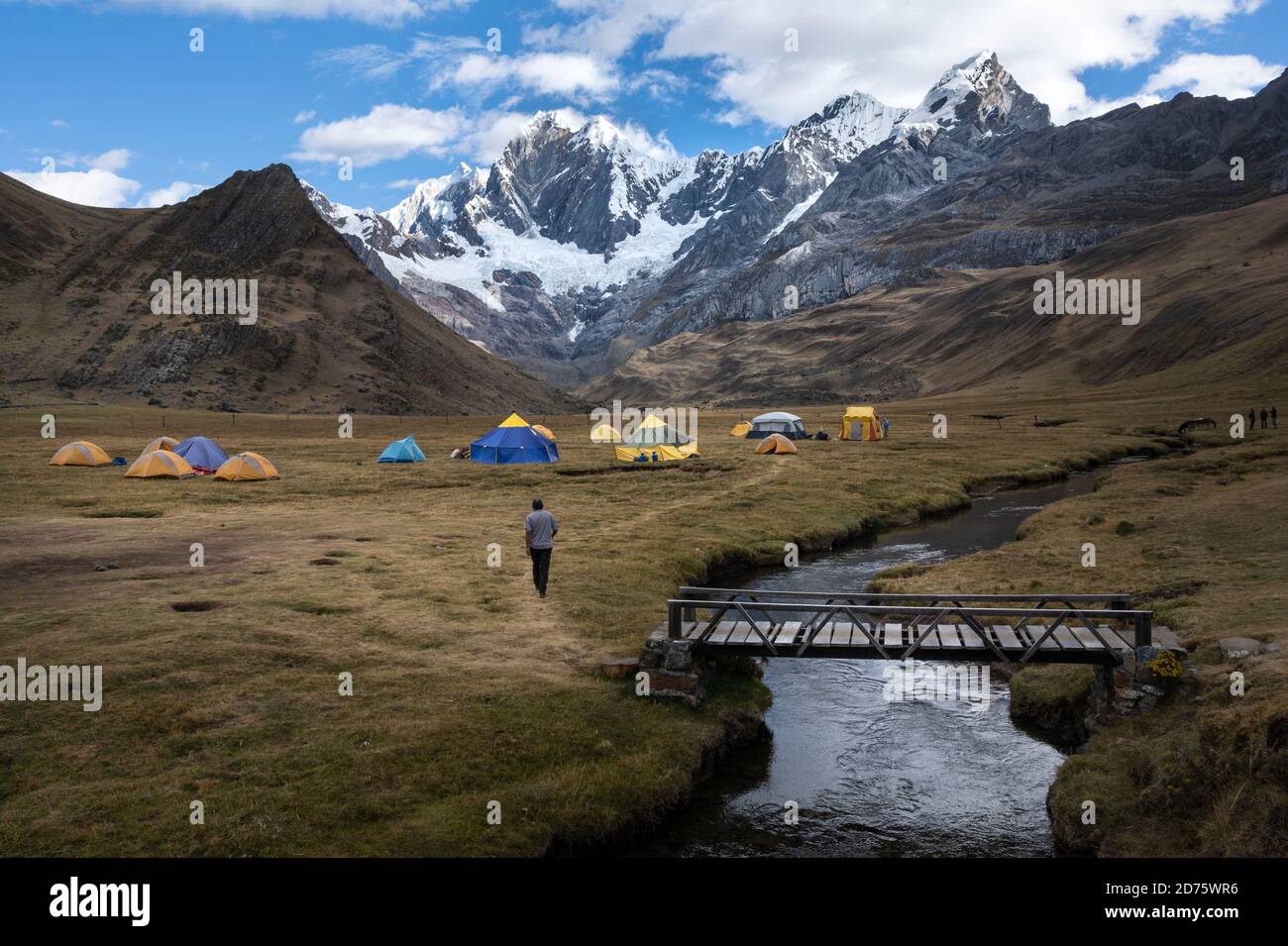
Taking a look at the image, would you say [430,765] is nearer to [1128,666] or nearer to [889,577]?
[1128,666]

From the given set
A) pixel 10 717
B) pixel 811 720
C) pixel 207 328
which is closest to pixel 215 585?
pixel 10 717

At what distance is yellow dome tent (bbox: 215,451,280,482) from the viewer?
53.5 metres

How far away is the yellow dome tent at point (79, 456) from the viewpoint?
58.2m

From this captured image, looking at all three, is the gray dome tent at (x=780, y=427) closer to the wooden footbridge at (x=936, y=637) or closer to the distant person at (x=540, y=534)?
the distant person at (x=540, y=534)

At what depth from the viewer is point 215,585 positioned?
2547 centimetres

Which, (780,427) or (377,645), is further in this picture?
(780,427)

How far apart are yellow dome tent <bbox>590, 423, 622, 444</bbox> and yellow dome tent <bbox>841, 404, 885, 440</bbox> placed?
24.9 m

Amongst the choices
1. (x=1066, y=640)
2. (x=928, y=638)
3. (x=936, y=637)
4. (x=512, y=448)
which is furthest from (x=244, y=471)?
(x=1066, y=640)

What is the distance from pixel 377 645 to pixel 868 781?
1168 cm

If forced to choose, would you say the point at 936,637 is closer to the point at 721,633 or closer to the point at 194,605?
the point at 721,633

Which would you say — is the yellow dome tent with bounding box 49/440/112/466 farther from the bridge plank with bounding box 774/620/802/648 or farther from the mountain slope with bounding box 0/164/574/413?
the mountain slope with bounding box 0/164/574/413

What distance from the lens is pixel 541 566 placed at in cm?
2566
